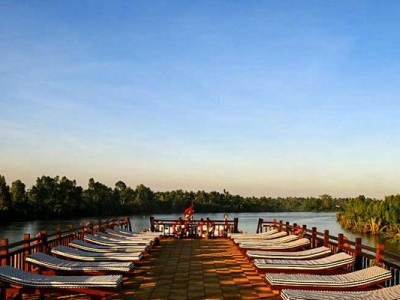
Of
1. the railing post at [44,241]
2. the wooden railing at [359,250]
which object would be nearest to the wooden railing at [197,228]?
the wooden railing at [359,250]

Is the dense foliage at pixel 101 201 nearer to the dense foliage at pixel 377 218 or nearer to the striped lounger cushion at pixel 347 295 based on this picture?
the dense foliage at pixel 377 218

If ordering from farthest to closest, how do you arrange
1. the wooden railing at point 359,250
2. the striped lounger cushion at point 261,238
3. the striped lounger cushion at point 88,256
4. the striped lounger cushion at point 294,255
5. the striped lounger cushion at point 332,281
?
the striped lounger cushion at point 261,238 → the striped lounger cushion at point 294,255 → the striped lounger cushion at point 88,256 → the wooden railing at point 359,250 → the striped lounger cushion at point 332,281

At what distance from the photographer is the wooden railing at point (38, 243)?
259 inches

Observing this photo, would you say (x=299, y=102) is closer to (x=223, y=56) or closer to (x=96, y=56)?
(x=223, y=56)

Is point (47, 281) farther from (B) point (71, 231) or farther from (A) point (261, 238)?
(A) point (261, 238)

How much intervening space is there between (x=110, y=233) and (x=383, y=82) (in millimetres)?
12111

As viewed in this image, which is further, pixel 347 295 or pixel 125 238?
pixel 125 238

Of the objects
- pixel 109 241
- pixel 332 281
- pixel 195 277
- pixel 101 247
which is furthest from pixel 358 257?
pixel 109 241

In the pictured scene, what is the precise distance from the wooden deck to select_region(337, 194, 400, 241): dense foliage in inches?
1289

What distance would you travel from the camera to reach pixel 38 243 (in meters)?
8.48

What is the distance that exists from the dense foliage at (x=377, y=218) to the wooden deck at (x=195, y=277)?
3273 centimetres

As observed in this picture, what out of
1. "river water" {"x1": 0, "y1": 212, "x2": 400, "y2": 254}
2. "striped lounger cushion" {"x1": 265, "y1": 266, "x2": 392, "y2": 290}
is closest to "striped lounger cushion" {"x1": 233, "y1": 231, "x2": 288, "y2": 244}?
"striped lounger cushion" {"x1": 265, "y1": 266, "x2": 392, "y2": 290}

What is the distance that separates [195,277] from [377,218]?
42.6 meters

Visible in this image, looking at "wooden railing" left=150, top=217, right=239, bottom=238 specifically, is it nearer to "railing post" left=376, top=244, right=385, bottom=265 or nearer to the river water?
"railing post" left=376, top=244, right=385, bottom=265
